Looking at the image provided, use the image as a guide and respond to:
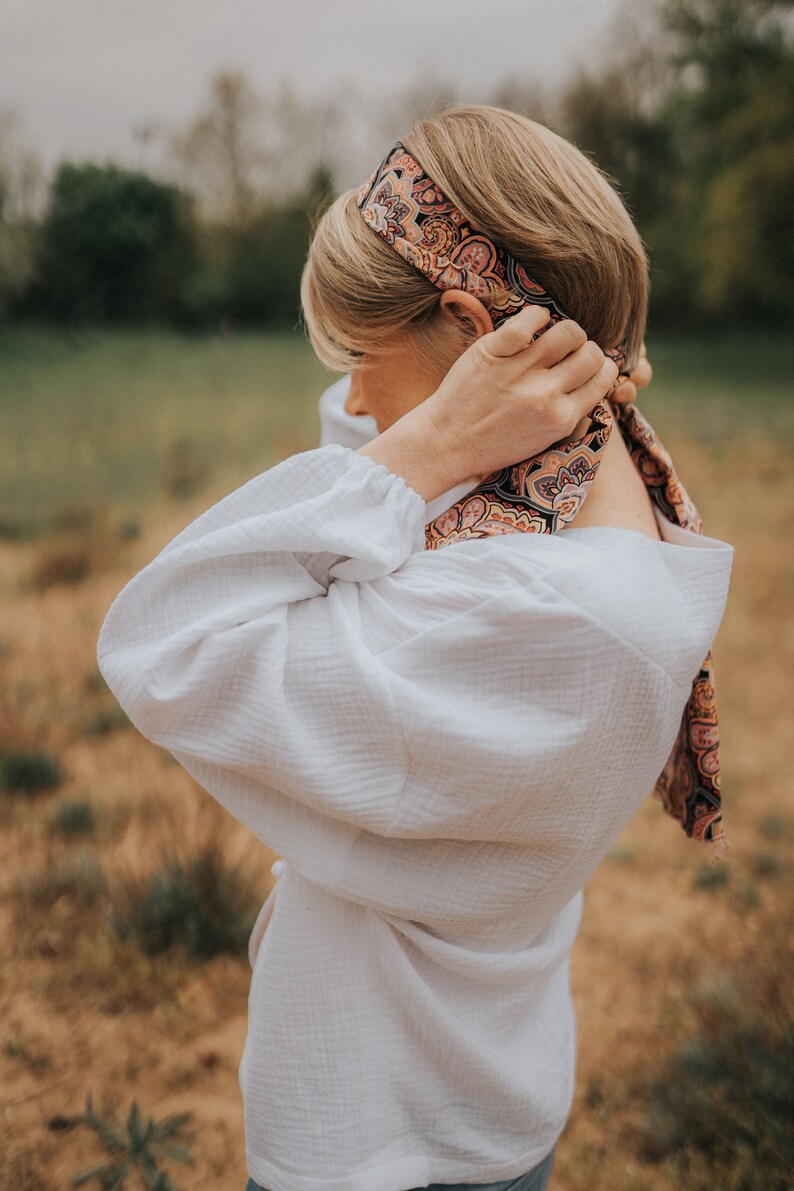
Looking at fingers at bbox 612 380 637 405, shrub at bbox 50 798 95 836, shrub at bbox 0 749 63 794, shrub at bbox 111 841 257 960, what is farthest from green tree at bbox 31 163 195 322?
fingers at bbox 612 380 637 405

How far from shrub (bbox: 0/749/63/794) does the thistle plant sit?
1.39 metres

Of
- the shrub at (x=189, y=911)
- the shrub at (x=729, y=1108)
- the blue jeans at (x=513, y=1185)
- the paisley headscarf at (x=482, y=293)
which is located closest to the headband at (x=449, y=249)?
the paisley headscarf at (x=482, y=293)

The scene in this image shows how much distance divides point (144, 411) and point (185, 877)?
2995 mm

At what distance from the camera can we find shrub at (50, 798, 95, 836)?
291 cm

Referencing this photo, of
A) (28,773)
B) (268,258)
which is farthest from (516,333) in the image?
(268,258)

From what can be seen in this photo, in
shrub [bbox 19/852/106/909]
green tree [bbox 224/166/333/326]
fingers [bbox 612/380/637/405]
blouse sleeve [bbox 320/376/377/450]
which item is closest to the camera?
fingers [bbox 612/380/637/405]

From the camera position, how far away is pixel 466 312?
90 cm

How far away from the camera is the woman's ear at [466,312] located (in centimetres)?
88

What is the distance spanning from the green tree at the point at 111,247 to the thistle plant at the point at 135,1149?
2907 mm

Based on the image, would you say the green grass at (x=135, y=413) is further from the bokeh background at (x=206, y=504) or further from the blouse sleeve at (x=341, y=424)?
the blouse sleeve at (x=341, y=424)

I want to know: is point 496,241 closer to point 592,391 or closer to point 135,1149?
point 592,391

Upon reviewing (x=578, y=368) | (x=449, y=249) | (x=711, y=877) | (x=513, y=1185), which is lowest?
(x=711, y=877)

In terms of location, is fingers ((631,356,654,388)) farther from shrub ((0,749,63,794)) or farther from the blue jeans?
shrub ((0,749,63,794))

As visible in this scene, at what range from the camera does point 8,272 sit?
10.8ft
